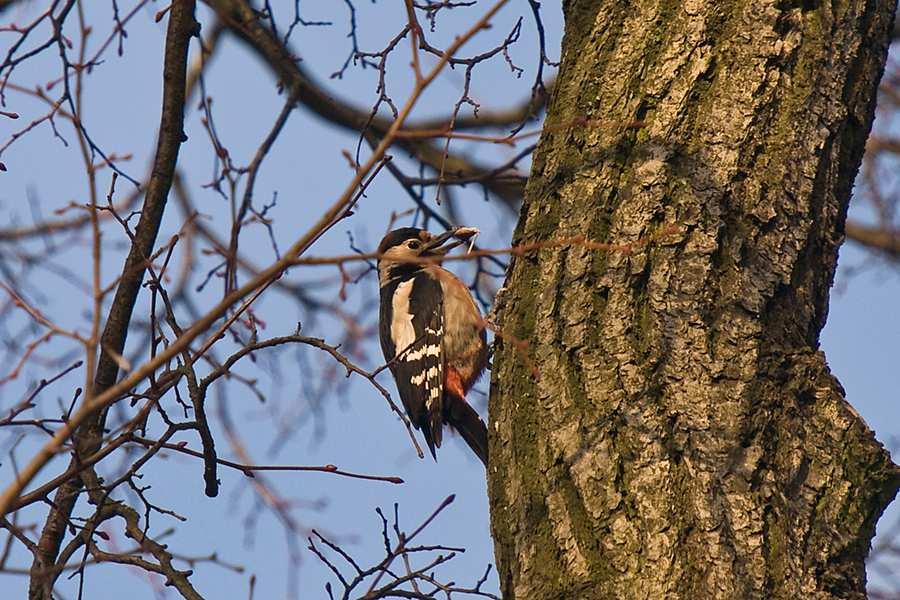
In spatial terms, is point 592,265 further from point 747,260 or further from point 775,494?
point 775,494

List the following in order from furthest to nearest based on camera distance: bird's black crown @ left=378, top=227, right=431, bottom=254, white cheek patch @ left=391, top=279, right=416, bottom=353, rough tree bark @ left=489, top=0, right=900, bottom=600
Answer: bird's black crown @ left=378, top=227, right=431, bottom=254, white cheek patch @ left=391, top=279, right=416, bottom=353, rough tree bark @ left=489, top=0, right=900, bottom=600

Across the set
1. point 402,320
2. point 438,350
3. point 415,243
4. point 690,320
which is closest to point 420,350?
point 438,350

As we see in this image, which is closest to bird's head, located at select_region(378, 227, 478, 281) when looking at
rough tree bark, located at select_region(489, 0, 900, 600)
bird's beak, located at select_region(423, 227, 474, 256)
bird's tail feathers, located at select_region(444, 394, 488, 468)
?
bird's beak, located at select_region(423, 227, 474, 256)

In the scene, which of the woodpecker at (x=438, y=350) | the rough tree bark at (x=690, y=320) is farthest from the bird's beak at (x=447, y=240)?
the rough tree bark at (x=690, y=320)

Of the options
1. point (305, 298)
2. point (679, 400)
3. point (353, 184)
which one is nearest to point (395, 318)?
point (305, 298)

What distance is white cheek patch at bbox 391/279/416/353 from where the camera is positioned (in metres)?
5.52

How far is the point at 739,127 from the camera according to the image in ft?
8.98

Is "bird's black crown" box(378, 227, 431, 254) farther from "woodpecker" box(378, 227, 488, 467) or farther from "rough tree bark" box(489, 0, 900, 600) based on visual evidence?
"rough tree bark" box(489, 0, 900, 600)

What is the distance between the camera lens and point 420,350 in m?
5.34

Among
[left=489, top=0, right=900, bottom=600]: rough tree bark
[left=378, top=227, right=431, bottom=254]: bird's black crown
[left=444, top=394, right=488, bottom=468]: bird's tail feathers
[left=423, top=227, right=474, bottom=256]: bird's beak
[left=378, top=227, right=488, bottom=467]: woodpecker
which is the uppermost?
[left=378, top=227, right=431, bottom=254]: bird's black crown

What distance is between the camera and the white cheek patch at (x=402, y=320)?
552cm

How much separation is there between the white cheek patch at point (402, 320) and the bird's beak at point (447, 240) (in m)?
0.25

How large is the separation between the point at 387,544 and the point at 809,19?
6.25 ft

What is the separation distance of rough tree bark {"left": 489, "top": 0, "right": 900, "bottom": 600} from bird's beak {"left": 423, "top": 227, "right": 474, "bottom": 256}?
2.29 metres
